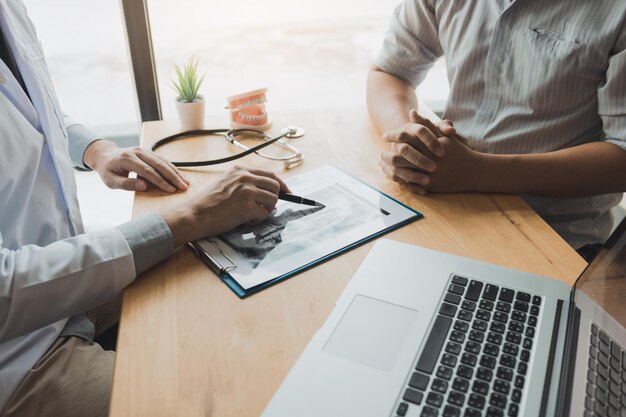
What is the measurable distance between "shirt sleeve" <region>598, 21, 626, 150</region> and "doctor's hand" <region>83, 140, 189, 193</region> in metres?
0.90

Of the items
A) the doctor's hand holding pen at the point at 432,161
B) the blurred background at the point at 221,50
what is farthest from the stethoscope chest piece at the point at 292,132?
the blurred background at the point at 221,50

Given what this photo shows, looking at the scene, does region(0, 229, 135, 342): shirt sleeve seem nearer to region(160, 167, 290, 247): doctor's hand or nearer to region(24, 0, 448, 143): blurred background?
region(160, 167, 290, 247): doctor's hand

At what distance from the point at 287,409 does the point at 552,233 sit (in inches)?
23.4

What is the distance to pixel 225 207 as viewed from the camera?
850 mm

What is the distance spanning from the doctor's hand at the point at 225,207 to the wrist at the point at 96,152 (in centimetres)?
38

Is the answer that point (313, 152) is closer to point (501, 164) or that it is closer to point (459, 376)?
point (501, 164)

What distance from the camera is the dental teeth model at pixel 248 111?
4.08ft

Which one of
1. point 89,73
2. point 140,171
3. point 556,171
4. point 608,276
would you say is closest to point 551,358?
point 608,276

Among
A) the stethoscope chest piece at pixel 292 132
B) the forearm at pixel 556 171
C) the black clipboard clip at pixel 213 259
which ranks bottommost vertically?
the black clipboard clip at pixel 213 259

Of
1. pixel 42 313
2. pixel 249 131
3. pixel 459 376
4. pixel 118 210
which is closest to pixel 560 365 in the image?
pixel 459 376

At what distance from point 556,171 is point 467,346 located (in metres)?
0.56

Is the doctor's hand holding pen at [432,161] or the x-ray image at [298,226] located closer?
the x-ray image at [298,226]

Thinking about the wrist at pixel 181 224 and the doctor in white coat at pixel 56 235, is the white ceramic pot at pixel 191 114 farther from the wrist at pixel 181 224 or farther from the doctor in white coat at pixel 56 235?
the wrist at pixel 181 224

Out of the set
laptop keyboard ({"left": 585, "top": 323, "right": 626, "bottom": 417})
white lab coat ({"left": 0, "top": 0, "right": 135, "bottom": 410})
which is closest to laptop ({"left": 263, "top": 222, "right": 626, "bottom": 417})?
laptop keyboard ({"left": 585, "top": 323, "right": 626, "bottom": 417})
